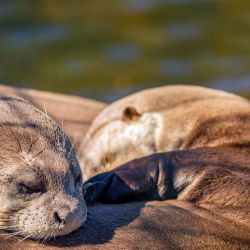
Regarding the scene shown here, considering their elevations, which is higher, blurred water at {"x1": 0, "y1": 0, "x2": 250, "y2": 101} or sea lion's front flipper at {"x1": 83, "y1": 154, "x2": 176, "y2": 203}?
blurred water at {"x1": 0, "y1": 0, "x2": 250, "y2": 101}

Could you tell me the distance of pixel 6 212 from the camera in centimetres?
450

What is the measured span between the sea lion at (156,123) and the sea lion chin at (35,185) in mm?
2061

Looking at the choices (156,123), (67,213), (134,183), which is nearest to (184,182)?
(134,183)

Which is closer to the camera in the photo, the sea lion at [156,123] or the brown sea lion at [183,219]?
the brown sea lion at [183,219]

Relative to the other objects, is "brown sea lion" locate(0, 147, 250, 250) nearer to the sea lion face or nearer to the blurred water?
the sea lion face

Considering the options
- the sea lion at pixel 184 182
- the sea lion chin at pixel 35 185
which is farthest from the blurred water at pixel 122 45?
the sea lion chin at pixel 35 185

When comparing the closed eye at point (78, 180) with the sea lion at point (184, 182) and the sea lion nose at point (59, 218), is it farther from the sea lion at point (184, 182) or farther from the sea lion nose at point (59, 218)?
the sea lion at point (184, 182)

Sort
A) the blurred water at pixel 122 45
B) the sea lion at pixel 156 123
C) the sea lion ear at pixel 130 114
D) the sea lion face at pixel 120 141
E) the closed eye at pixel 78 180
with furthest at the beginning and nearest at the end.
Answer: the blurred water at pixel 122 45
the sea lion ear at pixel 130 114
the sea lion face at pixel 120 141
the sea lion at pixel 156 123
the closed eye at pixel 78 180

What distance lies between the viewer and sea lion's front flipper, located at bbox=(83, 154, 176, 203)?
5.40 metres

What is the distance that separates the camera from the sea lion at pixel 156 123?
679 cm

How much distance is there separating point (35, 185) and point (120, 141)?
2885 millimetres

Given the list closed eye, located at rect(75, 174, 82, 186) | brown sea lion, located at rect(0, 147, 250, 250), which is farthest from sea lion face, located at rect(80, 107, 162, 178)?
closed eye, located at rect(75, 174, 82, 186)

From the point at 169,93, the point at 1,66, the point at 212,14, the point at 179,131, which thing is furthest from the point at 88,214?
the point at 212,14

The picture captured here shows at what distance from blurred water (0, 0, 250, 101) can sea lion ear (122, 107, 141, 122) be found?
10.7ft
